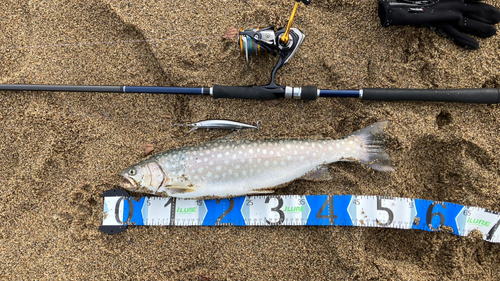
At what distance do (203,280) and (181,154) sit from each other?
1143 mm

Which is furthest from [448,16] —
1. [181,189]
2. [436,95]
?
[181,189]

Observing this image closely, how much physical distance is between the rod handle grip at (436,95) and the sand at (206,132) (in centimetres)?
16

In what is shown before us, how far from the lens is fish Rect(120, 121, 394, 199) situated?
7.61 ft

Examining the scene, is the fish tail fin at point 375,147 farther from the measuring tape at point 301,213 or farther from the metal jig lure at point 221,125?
the metal jig lure at point 221,125

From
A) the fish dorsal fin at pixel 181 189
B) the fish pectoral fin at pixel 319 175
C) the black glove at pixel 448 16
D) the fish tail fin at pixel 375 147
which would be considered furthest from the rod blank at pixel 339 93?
the fish dorsal fin at pixel 181 189

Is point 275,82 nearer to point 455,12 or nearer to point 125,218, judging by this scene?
point 455,12

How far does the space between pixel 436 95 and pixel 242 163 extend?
1777 millimetres

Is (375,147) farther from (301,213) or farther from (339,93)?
(301,213)

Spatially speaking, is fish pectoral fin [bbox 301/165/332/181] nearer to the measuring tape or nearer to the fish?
the fish

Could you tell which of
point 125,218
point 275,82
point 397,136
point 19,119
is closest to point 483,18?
point 397,136

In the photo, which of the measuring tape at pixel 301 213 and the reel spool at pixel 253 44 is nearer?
the reel spool at pixel 253 44

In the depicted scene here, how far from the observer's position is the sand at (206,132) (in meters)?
2.39

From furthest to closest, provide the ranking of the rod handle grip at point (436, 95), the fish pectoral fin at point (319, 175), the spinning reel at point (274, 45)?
the fish pectoral fin at point (319, 175) < the rod handle grip at point (436, 95) < the spinning reel at point (274, 45)

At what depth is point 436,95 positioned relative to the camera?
231 centimetres
